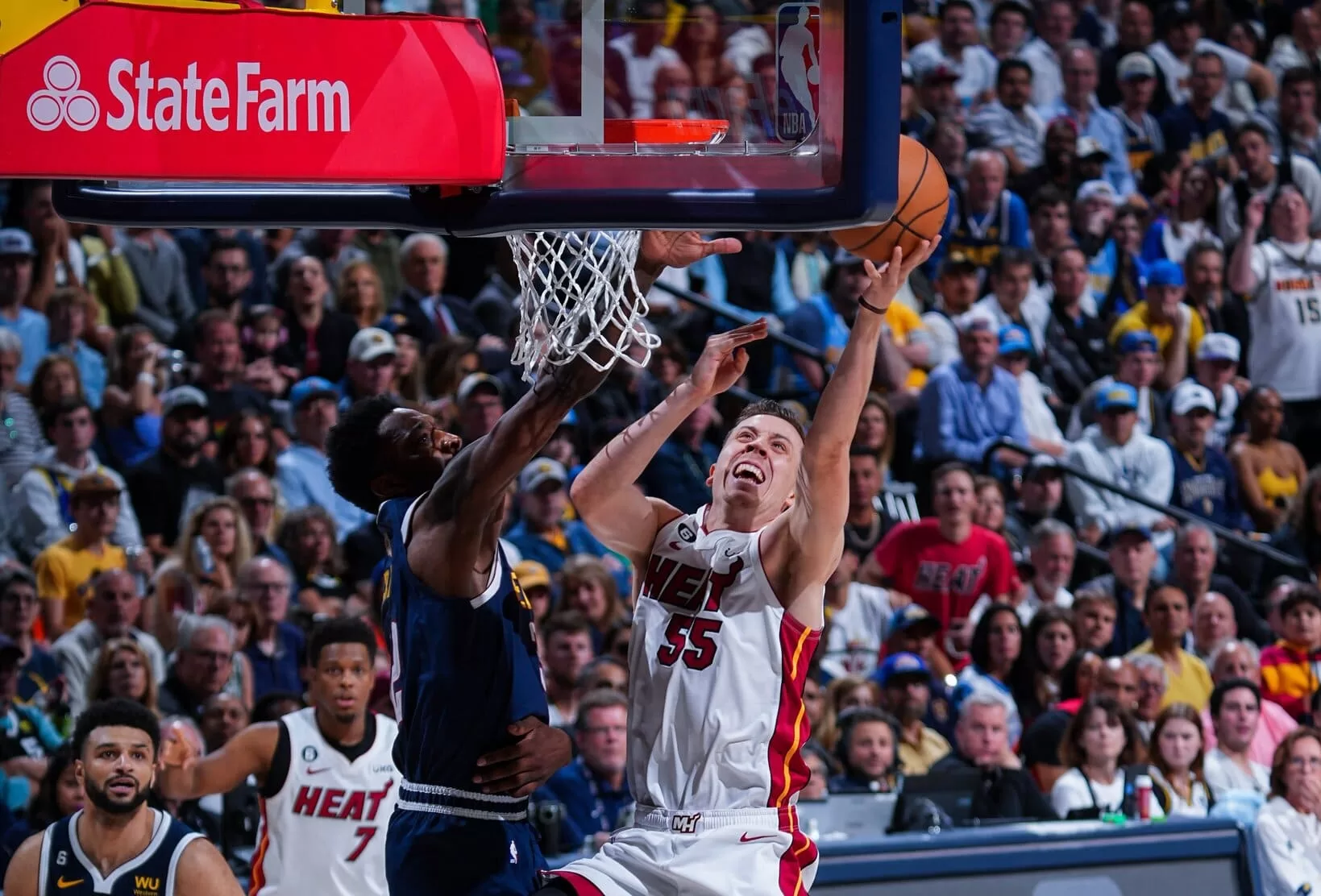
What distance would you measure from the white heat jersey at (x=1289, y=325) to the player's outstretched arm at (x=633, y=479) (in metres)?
8.34

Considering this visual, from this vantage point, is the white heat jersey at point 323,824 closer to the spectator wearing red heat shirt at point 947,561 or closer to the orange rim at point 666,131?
the orange rim at point 666,131

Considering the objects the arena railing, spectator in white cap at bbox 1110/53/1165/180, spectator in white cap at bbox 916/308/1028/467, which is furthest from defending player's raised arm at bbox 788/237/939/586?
spectator in white cap at bbox 1110/53/1165/180

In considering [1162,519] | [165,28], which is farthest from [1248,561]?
[165,28]

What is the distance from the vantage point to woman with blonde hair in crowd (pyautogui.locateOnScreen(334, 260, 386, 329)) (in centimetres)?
1076

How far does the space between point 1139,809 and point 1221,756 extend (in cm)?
119

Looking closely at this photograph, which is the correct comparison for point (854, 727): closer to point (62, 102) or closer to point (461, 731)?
point (461, 731)

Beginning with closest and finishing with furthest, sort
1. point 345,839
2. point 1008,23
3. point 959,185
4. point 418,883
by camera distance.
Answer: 1. point 418,883
2. point 345,839
3. point 959,185
4. point 1008,23

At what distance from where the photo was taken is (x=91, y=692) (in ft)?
26.5

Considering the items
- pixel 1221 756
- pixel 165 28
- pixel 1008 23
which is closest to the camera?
pixel 165 28

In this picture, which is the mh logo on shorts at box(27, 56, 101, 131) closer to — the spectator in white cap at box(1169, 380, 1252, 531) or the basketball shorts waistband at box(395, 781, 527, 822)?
the basketball shorts waistband at box(395, 781, 527, 822)

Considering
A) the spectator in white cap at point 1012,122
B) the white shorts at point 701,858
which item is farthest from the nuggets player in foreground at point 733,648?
the spectator in white cap at point 1012,122

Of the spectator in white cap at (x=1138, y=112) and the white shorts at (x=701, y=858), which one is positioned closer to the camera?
the white shorts at (x=701, y=858)

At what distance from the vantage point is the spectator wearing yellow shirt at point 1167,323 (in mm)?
12672

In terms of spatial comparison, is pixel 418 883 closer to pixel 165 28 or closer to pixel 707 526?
pixel 707 526
